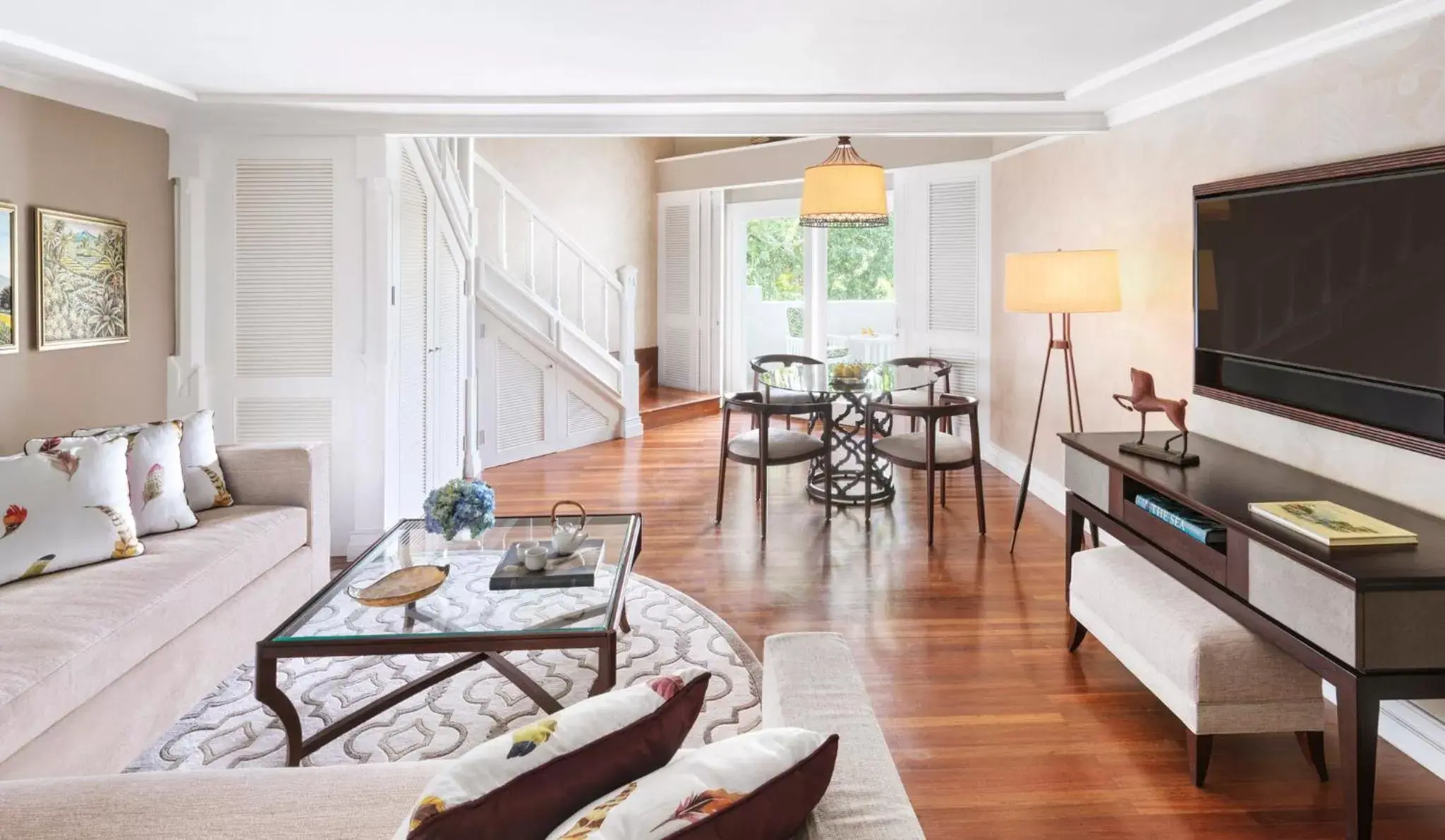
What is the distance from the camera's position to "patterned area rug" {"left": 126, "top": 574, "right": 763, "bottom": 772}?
2492mm

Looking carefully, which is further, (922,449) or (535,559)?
(922,449)

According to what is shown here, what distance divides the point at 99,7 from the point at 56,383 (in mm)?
1615

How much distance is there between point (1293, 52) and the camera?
2947 mm

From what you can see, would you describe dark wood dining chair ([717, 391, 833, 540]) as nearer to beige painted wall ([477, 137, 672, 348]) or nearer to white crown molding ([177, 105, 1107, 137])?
white crown molding ([177, 105, 1107, 137])

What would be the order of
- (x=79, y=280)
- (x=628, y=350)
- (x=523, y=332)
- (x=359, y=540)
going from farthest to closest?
(x=628, y=350)
(x=523, y=332)
(x=359, y=540)
(x=79, y=280)

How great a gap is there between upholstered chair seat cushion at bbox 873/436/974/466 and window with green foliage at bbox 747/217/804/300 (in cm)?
408

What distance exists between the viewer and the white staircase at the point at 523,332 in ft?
19.8

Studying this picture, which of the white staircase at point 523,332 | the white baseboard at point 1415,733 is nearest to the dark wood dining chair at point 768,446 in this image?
the white staircase at point 523,332

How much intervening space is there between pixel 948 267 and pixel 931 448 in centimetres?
248

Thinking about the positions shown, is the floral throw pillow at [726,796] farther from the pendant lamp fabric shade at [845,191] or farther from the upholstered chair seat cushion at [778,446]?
the pendant lamp fabric shade at [845,191]

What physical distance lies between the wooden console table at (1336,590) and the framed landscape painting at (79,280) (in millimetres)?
4096

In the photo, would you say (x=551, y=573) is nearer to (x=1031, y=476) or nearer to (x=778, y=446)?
(x=778, y=446)

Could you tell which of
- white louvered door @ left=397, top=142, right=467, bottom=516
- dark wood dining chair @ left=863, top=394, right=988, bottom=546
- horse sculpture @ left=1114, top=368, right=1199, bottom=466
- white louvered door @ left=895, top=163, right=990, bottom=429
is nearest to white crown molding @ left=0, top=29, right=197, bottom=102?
white louvered door @ left=397, top=142, right=467, bottom=516

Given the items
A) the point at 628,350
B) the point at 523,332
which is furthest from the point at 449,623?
the point at 628,350
